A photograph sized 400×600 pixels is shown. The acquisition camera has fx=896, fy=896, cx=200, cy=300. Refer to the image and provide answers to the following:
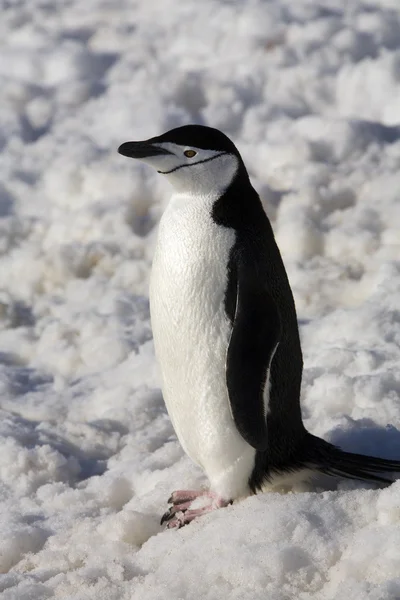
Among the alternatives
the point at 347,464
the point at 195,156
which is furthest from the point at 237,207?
the point at 347,464

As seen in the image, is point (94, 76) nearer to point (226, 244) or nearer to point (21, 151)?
point (21, 151)

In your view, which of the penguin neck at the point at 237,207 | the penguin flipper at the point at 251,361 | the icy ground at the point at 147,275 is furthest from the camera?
the penguin neck at the point at 237,207

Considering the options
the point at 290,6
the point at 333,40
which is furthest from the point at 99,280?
the point at 290,6

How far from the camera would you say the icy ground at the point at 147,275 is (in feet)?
6.41

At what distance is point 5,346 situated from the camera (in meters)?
3.51

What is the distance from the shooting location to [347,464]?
7.27 feet

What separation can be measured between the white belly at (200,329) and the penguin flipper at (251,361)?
0.25ft

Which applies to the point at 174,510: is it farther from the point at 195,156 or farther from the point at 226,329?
the point at 195,156

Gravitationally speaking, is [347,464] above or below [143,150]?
below

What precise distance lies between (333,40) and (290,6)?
0.54 m

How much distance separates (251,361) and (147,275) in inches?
72.2

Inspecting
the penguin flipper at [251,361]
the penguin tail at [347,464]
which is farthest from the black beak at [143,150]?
the penguin tail at [347,464]

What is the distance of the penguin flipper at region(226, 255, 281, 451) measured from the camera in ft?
6.84

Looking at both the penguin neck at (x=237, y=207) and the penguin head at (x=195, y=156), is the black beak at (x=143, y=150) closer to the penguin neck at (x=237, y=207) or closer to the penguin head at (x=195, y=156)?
the penguin head at (x=195, y=156)
